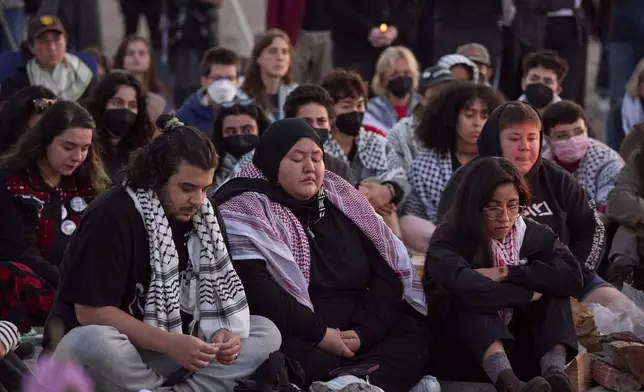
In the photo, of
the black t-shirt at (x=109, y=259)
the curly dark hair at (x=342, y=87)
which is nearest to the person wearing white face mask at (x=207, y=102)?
the curly dark hair at (x=342, y=87)

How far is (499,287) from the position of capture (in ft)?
19.1

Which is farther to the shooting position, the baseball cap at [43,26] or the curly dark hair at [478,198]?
the baseball cap at [43,26]

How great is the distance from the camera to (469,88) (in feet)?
24.8

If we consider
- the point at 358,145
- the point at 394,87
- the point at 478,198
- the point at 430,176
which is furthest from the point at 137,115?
the point at 478,198

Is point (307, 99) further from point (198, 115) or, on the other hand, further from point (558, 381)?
point (558, 381)

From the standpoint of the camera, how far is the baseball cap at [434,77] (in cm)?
909

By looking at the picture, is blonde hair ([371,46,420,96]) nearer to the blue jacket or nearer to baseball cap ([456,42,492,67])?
baseball cap ([456,42,492,67])

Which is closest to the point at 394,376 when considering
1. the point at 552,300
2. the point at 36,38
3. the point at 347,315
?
the point at 347,315

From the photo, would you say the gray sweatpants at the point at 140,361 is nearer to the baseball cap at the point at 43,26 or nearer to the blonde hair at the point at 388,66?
the baseball cap at the point at 43,26

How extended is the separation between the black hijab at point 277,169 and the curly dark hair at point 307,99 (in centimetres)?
158

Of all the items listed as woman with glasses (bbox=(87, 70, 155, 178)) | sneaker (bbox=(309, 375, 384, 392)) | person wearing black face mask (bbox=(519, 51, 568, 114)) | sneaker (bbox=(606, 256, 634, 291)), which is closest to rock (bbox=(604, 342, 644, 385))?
sneaker (bbox=(309, 375, 384, 392))

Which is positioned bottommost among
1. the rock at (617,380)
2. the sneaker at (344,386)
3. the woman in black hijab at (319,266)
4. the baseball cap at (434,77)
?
the rock at (617,380)

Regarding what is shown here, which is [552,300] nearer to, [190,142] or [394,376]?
[394,376]

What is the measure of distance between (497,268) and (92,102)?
9.85 ft
